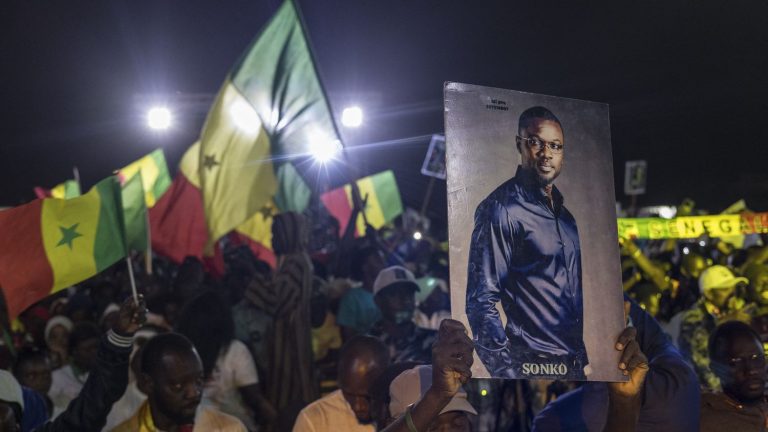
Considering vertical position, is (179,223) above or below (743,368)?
above

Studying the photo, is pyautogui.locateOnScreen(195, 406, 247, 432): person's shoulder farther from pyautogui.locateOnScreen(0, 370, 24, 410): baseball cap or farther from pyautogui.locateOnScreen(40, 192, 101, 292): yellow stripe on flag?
pyautogui.locateOnScreen(40, 192, 101, 292): yellow stripe on flag

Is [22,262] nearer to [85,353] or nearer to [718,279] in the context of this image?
[85,353]

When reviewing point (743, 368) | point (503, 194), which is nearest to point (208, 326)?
point (743, 368)

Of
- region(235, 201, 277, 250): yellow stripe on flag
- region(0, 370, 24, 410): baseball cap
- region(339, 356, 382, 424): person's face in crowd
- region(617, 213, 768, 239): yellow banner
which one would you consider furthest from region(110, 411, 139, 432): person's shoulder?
region(235, 201, 277, 250): yellow stripe on flag

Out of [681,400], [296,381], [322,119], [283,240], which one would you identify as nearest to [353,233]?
[322,119]

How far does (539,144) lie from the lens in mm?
2941

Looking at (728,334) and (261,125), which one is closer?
(728,334)

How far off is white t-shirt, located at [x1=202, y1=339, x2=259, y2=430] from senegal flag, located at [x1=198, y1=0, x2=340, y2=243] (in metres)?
2.80

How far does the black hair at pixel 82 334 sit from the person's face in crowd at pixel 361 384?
4.14 meters

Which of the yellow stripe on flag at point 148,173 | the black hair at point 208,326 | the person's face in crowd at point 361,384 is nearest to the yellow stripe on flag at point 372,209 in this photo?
the yellow stripe on flag at point 148,173

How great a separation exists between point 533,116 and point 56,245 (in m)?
3.88

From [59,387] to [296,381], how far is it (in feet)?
7.81

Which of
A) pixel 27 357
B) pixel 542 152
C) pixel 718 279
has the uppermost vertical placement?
pixel 542 152

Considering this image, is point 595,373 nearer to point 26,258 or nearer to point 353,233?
point 26,258
